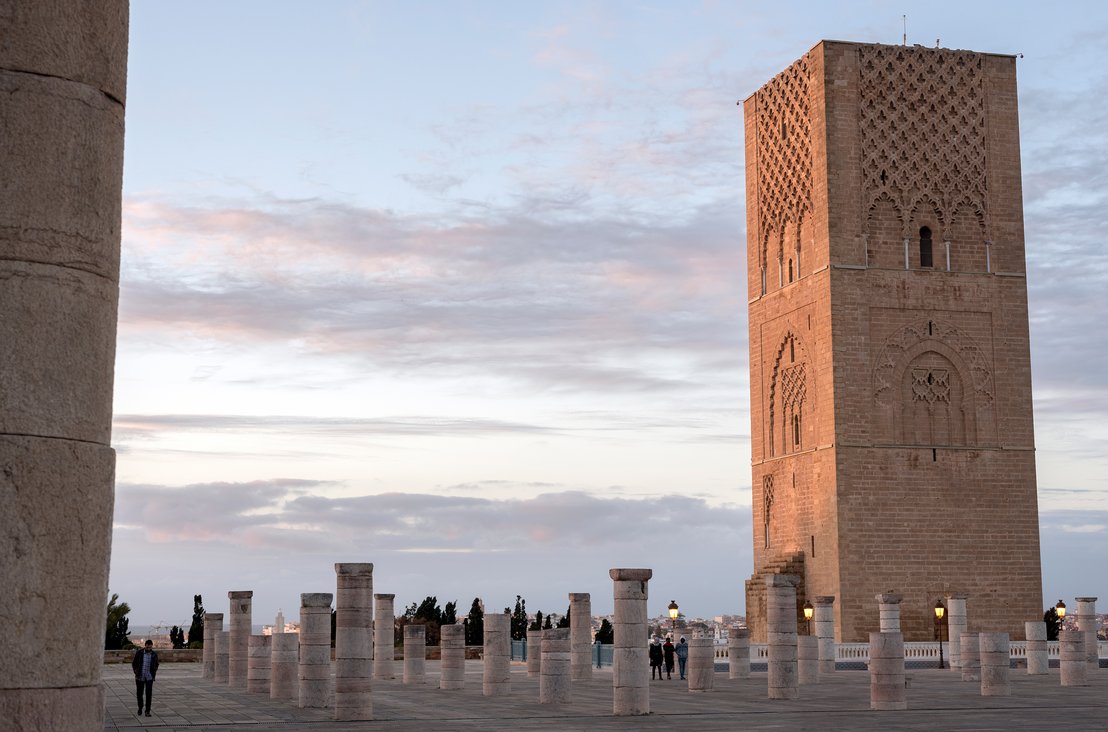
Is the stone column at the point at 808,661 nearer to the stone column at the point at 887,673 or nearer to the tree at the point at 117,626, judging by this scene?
the stone column at the point at 887,673

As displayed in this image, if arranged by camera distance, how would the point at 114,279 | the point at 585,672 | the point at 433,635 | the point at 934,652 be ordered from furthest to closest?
1. the point at 433,635
2. the point at 934,652
3. the point at 585,672
4. the point at 114,279

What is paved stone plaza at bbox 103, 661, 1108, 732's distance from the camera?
16.6 meters

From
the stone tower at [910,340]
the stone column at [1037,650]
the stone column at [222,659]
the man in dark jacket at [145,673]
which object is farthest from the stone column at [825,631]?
the man in dark jacket at [145,673]

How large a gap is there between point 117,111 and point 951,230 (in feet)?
114

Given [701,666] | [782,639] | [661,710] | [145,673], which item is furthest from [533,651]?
[145,673]

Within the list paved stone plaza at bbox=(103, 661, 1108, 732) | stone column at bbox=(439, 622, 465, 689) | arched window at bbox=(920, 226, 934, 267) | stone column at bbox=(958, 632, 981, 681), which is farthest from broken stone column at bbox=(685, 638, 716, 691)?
arched window at bbox=(920, 226, 934, 267)

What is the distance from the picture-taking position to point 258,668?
24359 mm

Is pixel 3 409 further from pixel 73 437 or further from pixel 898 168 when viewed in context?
pixel 898 168

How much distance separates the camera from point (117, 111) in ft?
15.5

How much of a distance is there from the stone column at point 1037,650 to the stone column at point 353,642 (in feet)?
51.9

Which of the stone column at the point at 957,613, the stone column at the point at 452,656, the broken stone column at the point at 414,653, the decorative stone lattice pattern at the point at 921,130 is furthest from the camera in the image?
the decorative stone lattice pattern at the point at 921,130

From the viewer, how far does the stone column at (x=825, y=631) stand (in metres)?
31.0

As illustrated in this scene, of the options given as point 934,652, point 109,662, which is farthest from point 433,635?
point 934,652

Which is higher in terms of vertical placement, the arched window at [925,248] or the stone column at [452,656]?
the arched window at [925,248]
